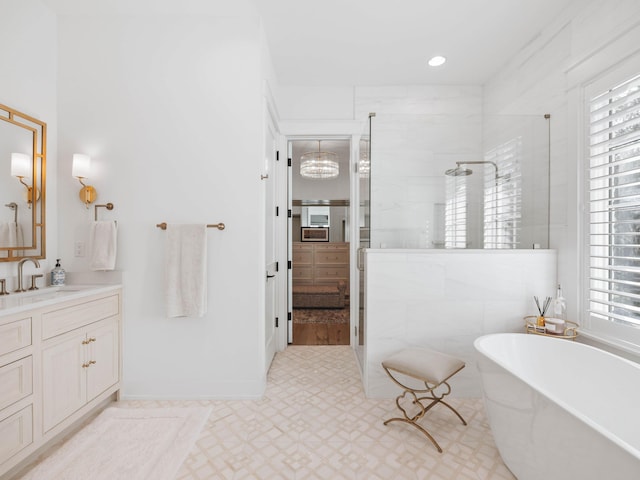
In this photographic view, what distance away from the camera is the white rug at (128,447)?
1.57 m

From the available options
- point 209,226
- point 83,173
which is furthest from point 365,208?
point 83,173

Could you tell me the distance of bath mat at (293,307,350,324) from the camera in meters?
4.48

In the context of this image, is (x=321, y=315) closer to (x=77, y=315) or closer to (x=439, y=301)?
(x=439, y=301)

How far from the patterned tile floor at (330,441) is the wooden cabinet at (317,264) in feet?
12.2

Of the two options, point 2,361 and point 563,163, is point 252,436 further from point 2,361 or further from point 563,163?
point 563,163

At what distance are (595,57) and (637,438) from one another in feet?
7.03

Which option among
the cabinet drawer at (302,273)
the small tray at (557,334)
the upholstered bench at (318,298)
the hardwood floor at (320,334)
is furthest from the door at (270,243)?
the cabinet drawer at (302,273)

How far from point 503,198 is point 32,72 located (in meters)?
3.55

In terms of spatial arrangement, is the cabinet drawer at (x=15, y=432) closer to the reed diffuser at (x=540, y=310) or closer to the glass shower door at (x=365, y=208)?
the glass shower door at (x=365, y=208)

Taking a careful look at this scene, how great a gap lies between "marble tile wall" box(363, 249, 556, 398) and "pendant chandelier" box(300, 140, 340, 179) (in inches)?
94.3

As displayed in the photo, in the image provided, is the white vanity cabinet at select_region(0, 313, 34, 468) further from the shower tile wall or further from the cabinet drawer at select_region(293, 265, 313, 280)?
the cabinet drawer at select_region(293, 265, 313, 280)

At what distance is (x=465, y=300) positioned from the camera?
2.35m

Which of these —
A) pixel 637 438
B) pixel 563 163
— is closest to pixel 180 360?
pixel 637 438

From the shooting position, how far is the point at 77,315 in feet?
6.19
